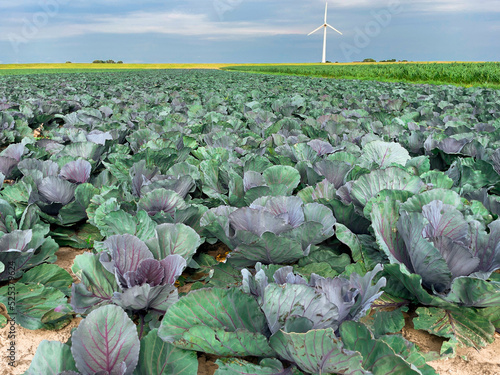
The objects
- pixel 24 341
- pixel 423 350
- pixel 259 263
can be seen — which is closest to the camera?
pixel 259 263

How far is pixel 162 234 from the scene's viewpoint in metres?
1.58

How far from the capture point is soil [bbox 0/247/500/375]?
4.26 ft

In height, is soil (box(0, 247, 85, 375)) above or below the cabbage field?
below

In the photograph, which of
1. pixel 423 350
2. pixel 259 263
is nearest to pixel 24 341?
pixel 259 263

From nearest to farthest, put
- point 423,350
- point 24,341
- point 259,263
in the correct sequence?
point 259,263 < point 423,350 < point 24,341

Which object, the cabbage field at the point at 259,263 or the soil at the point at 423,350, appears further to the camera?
the soil at the point at 423,350

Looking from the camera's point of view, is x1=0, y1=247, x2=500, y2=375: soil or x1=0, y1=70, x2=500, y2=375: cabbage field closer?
x1=0, y1=70, x2=500, y2=375: cabbage field

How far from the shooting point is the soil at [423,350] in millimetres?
1298

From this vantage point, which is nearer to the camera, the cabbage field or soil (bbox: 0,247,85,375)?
the cabbage field

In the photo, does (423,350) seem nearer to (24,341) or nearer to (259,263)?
(259,263)

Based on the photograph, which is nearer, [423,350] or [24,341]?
[423,350]

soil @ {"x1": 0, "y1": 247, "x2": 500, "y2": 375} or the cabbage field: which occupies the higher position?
the cabbage field

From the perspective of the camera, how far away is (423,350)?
140 cm

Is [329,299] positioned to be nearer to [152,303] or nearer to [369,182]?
[152,303]
